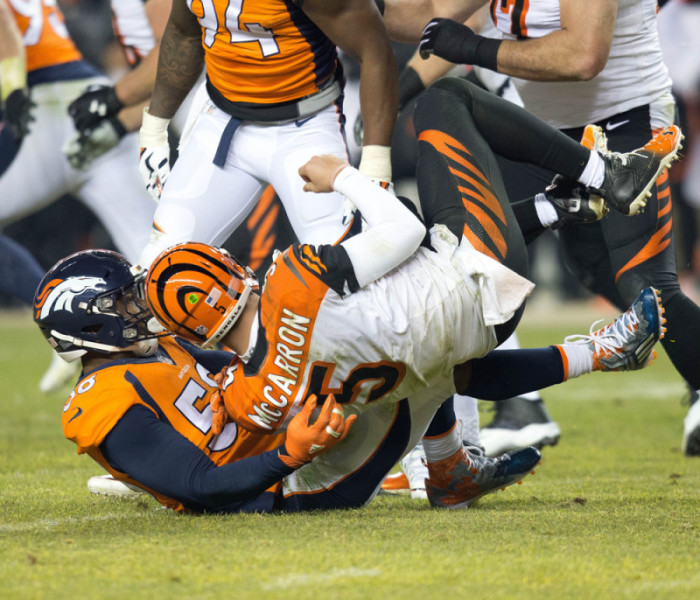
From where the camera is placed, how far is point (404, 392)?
9.24 feet

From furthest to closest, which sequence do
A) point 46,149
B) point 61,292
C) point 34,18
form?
point 34,18
point 46,149
point 61,292

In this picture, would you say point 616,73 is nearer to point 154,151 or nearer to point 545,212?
point 545,212

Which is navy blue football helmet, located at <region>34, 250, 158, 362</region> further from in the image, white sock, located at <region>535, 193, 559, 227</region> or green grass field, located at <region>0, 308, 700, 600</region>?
white sock, located at <region>535, 193, 559, 227</region>

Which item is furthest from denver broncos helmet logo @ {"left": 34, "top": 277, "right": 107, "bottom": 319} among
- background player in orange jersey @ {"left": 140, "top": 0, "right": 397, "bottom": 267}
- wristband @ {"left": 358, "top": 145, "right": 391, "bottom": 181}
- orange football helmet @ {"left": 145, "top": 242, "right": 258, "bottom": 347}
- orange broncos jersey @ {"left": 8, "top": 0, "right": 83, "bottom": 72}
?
orange broncos jersey @ {"left": 8, "top": 0, "right": 83, "bottom": 72}

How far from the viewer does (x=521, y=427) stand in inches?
179

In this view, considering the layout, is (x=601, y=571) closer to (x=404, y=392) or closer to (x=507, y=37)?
(x=404, y=392)

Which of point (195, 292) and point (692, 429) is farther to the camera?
point (692, 429)

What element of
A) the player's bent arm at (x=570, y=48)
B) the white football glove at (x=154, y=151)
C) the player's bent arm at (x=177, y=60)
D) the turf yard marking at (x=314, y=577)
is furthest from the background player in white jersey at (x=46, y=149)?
the turf yard marking at (x=314, y=577)

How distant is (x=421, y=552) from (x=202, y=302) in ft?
2.61

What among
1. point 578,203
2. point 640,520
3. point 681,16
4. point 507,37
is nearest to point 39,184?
point 507,37

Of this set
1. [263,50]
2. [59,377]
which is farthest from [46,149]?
[263,50]

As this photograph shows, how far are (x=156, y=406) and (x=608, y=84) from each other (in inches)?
79.2

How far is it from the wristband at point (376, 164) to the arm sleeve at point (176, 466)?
1.15 meters

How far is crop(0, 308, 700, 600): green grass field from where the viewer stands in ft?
6.97
